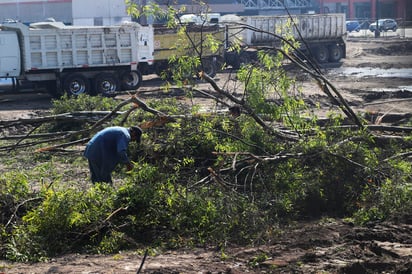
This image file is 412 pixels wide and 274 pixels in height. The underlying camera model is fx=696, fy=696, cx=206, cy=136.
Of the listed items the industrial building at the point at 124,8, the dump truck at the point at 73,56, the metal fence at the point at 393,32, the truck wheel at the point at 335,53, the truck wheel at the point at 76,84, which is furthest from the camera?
the metal fence at the point at 393,32

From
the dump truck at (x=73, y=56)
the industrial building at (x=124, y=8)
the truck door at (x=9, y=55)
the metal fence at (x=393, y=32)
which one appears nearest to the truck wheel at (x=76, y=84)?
the dump truck at (x=73, y=56)

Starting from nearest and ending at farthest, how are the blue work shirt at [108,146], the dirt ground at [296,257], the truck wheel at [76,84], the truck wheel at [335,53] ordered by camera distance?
the dirt ground at [296,257], the blue work shirt at [108,146], the truck wheel at [76,84], the truck wheel at [335,53]

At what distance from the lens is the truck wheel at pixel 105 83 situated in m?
26.1

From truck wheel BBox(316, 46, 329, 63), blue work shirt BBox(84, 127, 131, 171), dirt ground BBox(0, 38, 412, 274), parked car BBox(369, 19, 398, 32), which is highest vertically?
parked car BBox(369, 19, 398, 32)

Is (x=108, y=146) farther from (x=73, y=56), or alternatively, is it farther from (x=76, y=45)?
(x=76, y=45)

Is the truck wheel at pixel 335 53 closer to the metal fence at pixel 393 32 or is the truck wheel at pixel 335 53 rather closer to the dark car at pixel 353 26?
the metal fence at pixel 393 32

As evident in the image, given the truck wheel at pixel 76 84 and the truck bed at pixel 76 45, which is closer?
the truck bed at pixel 76 45

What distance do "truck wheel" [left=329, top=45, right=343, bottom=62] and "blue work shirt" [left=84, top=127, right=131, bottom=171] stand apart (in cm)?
3032

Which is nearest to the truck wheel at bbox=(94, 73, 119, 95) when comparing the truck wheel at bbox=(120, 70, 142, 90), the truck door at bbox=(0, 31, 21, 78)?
the truck wheel at bbox=(120, 70, 142, 90)

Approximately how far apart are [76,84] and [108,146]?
1506 cm

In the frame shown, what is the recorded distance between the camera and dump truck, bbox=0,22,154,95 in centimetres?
2444

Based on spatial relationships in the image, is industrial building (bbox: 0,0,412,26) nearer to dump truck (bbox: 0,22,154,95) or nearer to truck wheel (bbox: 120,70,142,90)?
truck wheel (bbox: 120,70,142,90)

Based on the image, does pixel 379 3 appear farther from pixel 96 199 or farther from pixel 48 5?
pixel 96 199

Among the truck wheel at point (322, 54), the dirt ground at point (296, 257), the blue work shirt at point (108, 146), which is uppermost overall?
the truck wheel at point (322, 54)
